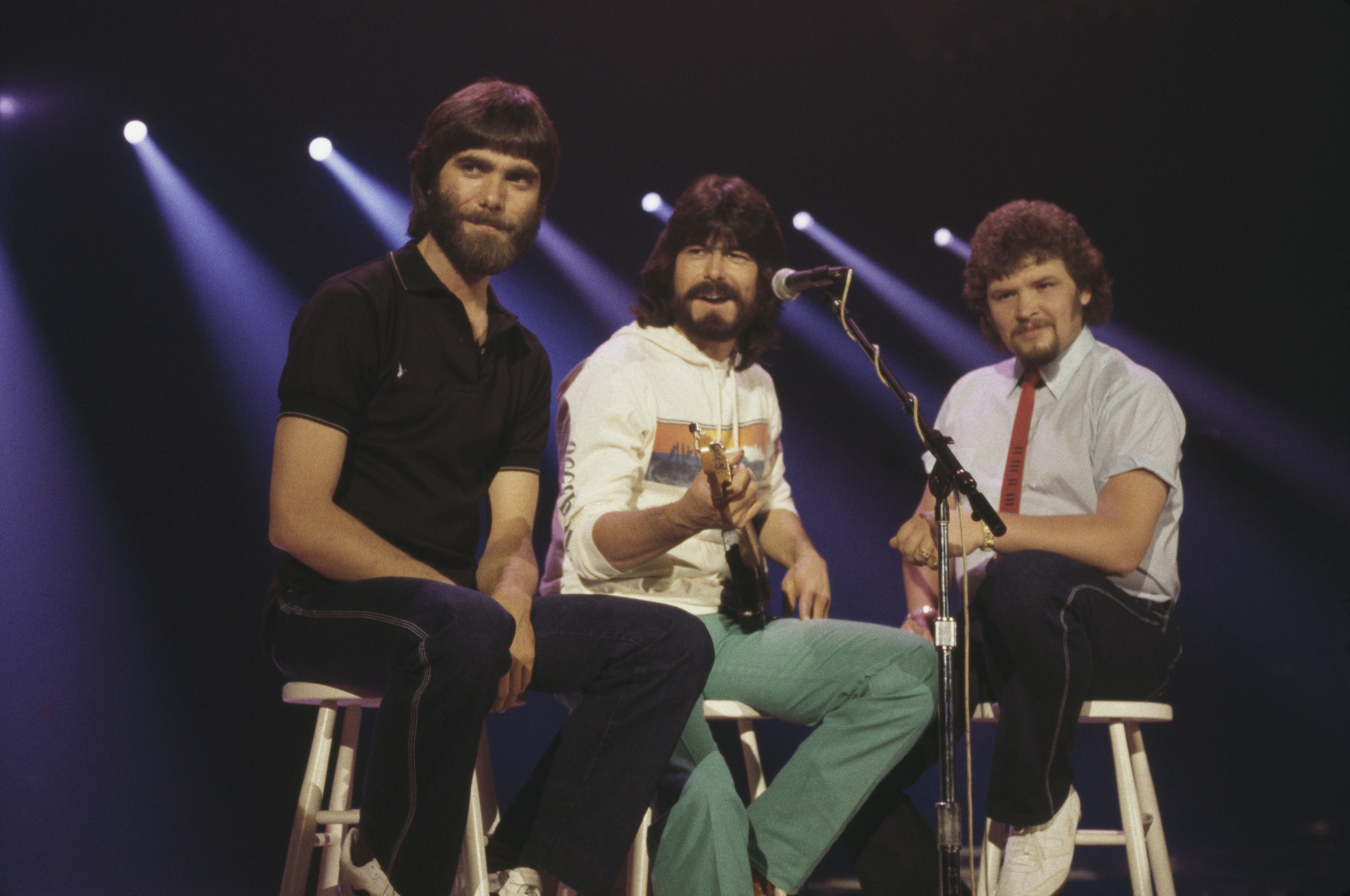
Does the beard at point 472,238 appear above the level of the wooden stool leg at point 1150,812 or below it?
above

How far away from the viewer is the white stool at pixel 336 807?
1615 mm

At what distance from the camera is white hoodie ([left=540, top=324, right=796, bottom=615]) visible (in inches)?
88.9

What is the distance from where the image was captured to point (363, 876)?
151cm

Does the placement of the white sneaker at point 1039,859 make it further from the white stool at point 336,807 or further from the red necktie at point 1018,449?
the white stool at point 336,807

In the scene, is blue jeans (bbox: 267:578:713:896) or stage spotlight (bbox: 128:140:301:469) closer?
blue jeans (bbox: 267:578:713:896)

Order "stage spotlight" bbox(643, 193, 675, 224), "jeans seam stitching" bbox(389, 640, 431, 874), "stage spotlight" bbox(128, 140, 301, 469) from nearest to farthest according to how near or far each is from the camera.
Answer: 1. "jeans seam stitching" bbox(389, 640, 431, 874)
2. "stage spotlight" bbox(128, 140, 301, 469)
3. "stage spotlight" bbox(643, 193, 675, 224)

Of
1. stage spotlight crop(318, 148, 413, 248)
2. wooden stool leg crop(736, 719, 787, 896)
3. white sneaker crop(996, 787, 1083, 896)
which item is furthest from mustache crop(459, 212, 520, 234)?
white sneaker crop(996, 787, 1083, 896)

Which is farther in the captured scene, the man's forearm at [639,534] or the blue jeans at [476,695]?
the man's forearm at [639,534]

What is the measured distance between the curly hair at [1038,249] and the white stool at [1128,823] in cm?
113

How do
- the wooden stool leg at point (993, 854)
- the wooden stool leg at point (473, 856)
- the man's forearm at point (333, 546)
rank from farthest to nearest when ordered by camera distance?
the wooden stool leg at point (993, 854) → the man's forearm at point (333, 546) → the wooden stool leg at point (473, 856)

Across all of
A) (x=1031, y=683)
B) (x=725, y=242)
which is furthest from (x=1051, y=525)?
(x=725, y=242)

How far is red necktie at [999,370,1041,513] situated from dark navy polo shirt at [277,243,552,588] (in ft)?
4.06

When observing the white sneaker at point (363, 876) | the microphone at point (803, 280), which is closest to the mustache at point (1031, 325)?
the microphone at point (803, 280)

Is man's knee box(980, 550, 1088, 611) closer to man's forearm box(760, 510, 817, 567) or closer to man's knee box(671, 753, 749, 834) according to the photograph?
man's forearm box(760, 510, 817, 567)
